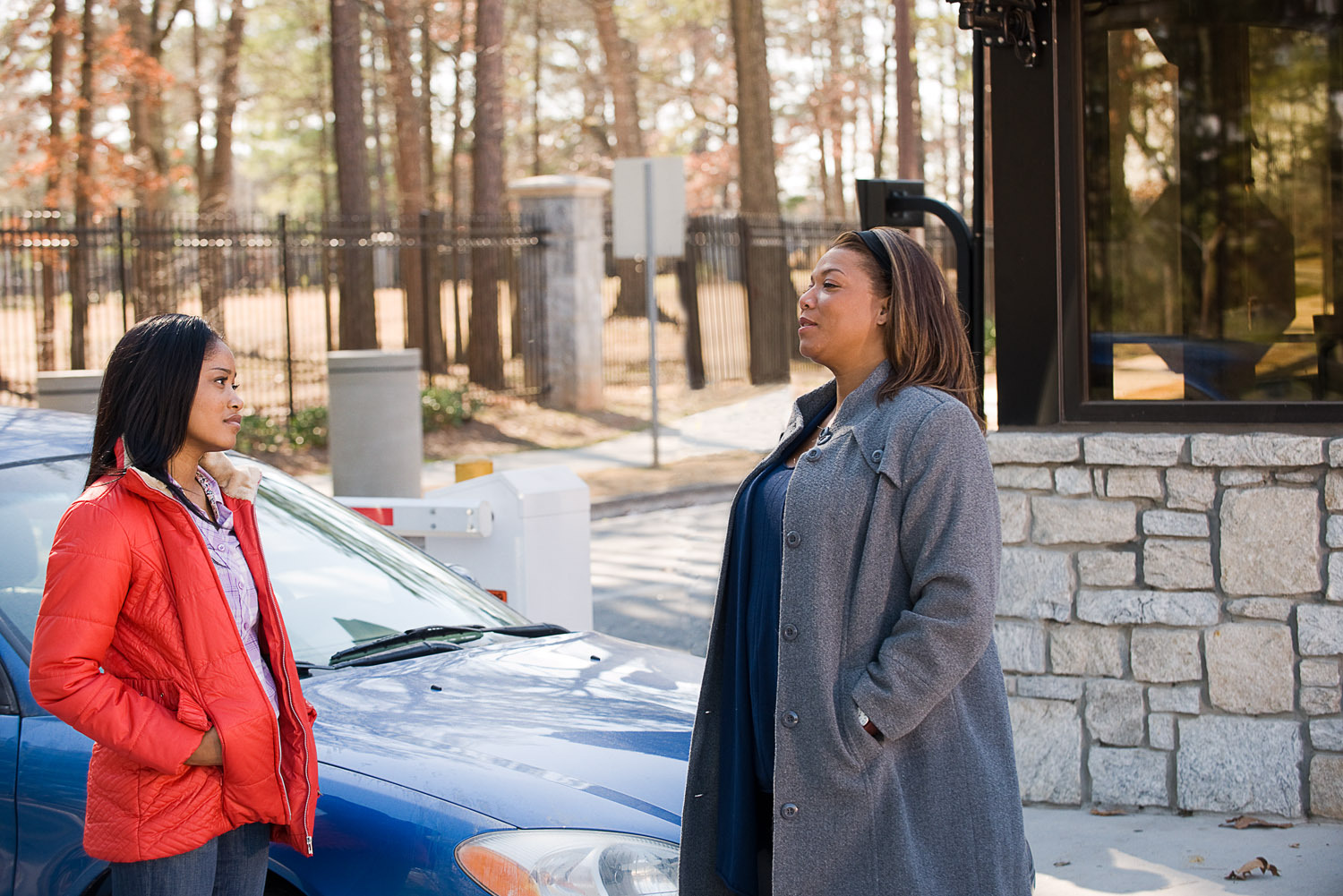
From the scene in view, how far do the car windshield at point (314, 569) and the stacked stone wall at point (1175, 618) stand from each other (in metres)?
2.02

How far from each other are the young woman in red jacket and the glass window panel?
11.2ft

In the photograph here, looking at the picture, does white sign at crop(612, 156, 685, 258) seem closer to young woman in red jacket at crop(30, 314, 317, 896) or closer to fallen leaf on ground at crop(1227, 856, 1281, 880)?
fallen leaf on ground at crop(1227, 856, 1281, 880)

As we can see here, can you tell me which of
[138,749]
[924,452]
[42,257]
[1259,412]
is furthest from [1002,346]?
[42,257]

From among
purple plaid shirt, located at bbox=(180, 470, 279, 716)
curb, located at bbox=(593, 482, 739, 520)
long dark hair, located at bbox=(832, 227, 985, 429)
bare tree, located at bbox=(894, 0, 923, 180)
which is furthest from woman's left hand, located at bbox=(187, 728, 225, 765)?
bare tree, located at bbox=(894, 0, 923, 180)

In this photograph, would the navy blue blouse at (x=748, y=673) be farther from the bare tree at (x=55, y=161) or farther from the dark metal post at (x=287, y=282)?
the bare tree at (x=55, y=161)

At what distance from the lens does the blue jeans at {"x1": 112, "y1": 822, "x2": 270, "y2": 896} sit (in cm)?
252

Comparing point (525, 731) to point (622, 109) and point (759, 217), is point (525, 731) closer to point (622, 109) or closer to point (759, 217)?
point (759, 217)

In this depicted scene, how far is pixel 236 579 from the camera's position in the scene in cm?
269

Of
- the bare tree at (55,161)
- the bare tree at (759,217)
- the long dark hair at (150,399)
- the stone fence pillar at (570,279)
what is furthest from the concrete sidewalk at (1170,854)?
the bare tree at (759,217)

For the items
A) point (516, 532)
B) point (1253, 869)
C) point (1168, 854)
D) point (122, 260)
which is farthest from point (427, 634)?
point (122, 260)

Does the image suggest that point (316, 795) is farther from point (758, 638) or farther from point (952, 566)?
point (952, 566)

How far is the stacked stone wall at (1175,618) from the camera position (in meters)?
4.70

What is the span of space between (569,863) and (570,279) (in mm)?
16857

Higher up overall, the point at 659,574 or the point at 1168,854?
the point at 659,574
